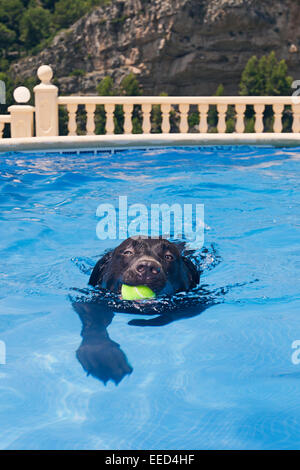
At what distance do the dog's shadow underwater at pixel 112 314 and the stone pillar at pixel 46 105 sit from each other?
26.8ft

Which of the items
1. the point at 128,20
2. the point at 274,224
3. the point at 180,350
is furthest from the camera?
the point at 128,20

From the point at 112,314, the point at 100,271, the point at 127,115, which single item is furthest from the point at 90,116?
the point at 112,314

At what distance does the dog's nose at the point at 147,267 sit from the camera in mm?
3895

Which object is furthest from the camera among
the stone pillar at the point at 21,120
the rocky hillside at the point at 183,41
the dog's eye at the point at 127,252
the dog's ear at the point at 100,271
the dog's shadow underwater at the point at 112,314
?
the rocky hillside at the point at 183,41

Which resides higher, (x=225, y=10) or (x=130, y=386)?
(x=225, y=10)

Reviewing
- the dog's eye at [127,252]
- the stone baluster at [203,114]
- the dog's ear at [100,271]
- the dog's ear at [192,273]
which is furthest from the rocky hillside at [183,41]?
the dog's eye at [127,252]

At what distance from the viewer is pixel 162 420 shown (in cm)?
325

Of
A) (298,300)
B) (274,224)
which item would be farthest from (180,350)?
Result: (274,224)

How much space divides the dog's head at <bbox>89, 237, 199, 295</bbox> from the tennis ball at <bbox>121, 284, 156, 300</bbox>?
36 millimetres

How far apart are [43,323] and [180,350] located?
101 cm

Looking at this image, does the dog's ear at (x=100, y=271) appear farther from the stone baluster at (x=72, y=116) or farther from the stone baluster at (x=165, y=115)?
the stone baluster at (x=165, y=115)

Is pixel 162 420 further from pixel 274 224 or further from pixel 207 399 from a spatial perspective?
pixel 274 224
